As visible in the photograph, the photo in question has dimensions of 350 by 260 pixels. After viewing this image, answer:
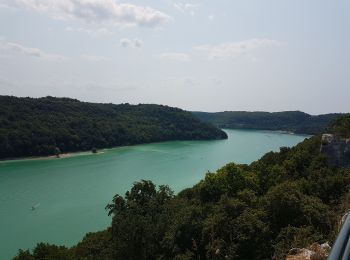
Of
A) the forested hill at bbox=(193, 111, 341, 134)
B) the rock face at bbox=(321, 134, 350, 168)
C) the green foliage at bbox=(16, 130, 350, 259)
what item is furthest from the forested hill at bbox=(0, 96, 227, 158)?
the rock face at bbox=(321, 134, 350, 168)

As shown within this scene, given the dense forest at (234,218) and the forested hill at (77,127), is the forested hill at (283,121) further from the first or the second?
the dense forest at (234,218)

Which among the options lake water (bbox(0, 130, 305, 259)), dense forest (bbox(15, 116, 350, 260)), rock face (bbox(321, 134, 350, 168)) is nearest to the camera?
dense forest (bbox(15, 116, 350, 260))

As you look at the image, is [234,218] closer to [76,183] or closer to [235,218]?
[235,218]

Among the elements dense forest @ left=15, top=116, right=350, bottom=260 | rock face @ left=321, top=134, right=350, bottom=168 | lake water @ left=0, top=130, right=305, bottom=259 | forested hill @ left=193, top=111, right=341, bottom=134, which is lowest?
lake water @ left=0, top=130, right=305, bottom=259

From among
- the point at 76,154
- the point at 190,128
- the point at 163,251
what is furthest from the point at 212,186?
the point at 190,128

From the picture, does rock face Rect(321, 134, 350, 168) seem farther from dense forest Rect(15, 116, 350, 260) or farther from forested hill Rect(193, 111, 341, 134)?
forested hill Rect(193, 111, 341, 134)

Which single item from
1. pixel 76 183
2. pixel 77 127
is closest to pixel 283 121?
pixel 77 127
